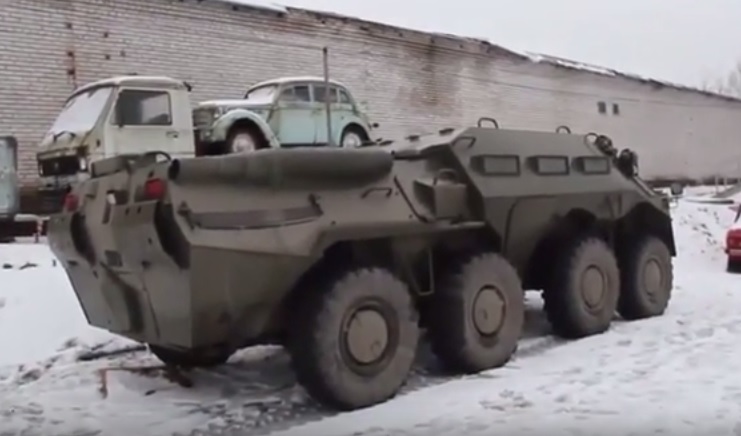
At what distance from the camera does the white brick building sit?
41.1 feet

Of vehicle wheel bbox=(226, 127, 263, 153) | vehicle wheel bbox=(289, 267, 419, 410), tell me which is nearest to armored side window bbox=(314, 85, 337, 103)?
vehicle wheel bbox=(226, 127, 263, 153)

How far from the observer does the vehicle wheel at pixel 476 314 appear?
5.53 m

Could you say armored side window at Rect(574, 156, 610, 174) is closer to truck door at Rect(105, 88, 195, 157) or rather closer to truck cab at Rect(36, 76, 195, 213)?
truck cab at Rect(36, 76, 195, 213)

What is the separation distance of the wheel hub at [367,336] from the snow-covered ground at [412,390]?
29 centimetres

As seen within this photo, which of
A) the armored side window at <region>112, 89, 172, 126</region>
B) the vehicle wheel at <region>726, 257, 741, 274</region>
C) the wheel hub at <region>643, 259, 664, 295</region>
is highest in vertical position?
the armored side window at <region>112, 89, 172, 126</region>

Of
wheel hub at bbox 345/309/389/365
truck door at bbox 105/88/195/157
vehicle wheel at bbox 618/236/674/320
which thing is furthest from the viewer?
truck door at bbox 105/88/195/157

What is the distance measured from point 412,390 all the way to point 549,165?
213 centimetres

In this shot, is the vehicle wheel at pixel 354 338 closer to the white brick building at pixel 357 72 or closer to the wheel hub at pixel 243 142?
the wheel hub at pixel 243 142

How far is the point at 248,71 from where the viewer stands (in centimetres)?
1508

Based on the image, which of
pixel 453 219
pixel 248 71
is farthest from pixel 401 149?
pixel 248 71

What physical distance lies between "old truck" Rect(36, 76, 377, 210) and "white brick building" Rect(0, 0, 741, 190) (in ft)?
4.55

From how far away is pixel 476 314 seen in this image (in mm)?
5625

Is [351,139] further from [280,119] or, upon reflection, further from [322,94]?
[280,119]

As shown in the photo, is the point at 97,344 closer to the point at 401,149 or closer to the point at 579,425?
the point at 401,149
